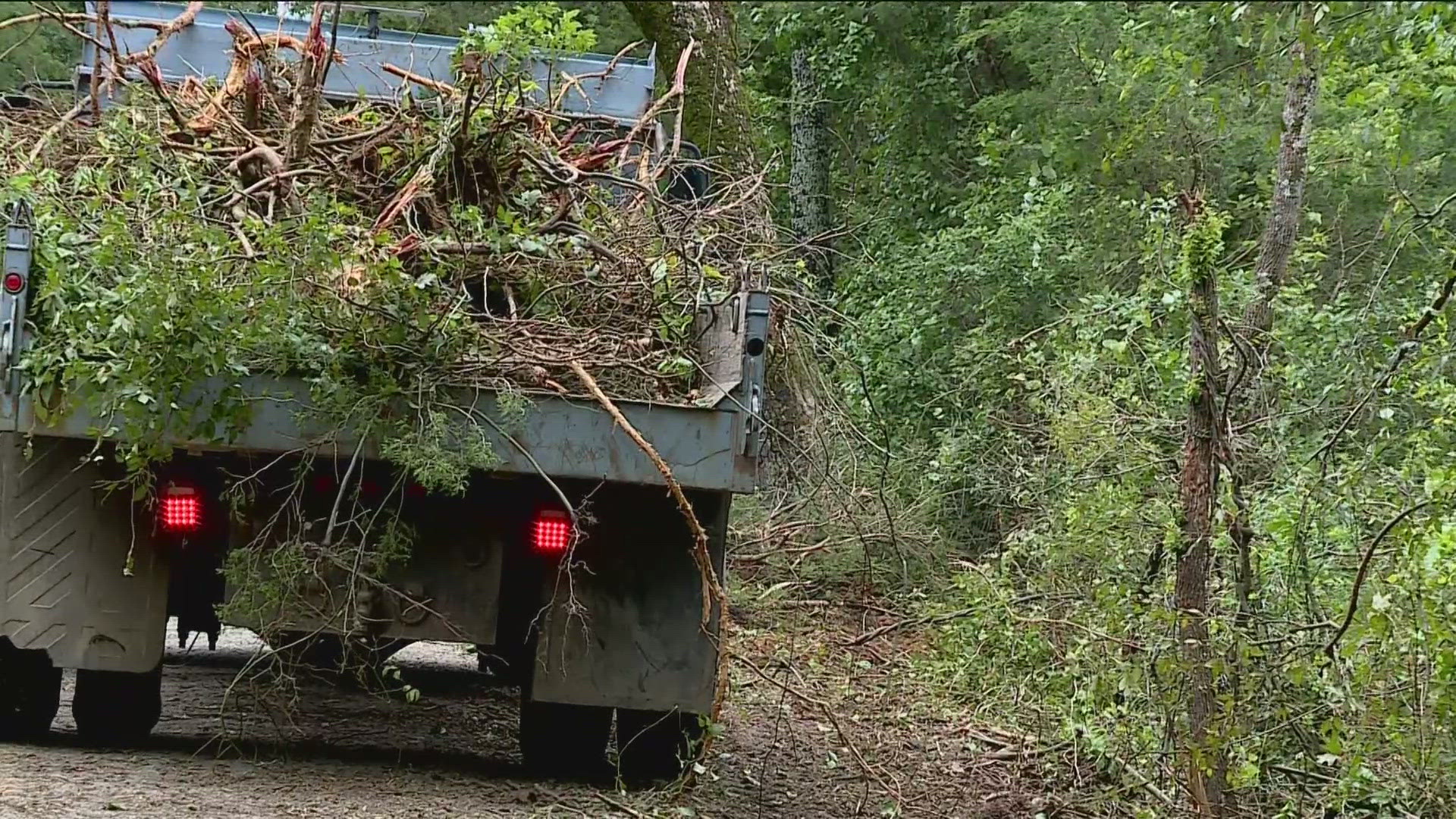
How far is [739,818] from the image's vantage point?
6148 mm

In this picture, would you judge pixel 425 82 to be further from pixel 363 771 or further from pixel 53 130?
pixel 363 771

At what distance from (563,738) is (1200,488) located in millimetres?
2523

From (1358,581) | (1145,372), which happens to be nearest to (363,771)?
(1358,581)

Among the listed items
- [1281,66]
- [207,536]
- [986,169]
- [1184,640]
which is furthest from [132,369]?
[986,169]

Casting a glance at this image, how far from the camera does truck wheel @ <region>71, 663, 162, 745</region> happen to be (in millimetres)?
6461

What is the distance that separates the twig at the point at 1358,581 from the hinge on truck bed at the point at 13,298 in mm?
4217

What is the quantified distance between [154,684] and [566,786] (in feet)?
5.31

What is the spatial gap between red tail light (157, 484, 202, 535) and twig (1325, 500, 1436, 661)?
379 cm

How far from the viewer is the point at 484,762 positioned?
275 inches

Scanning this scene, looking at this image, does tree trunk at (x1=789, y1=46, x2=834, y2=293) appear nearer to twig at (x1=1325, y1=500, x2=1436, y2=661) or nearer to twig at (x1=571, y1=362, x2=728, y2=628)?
twig at (x1=571, y1=362, x2=728, y2=628)

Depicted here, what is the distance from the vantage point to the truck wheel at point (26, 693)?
20.8 feet

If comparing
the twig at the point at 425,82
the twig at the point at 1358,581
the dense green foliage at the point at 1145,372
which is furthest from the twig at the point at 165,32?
the twig at the point at 1358,581

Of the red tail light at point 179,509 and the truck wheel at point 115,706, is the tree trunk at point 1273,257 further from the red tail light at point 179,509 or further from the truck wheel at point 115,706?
the truck wheel at point 115,706

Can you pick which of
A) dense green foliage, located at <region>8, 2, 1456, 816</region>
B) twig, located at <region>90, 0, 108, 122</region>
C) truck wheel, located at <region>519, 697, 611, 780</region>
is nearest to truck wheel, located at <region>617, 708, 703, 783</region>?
truck wheel, located at <region>519, 697, 611, 780</region>
